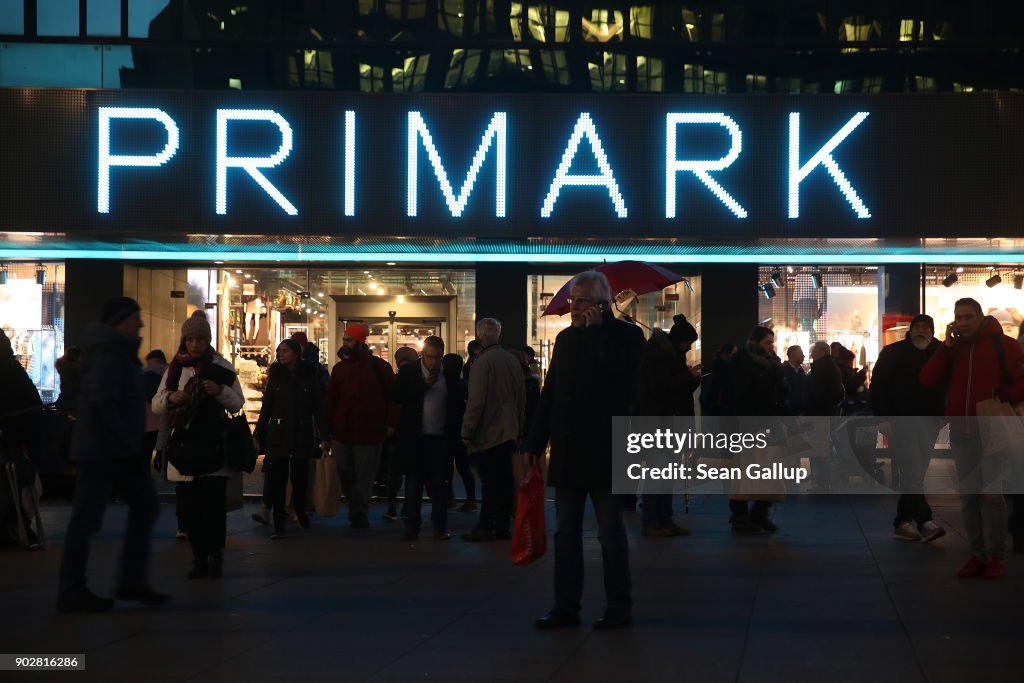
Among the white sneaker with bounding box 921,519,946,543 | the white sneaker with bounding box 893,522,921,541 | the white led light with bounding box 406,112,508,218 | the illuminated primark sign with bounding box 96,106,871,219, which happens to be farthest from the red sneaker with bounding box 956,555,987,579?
the white led light with bounding box 406,112,508,218

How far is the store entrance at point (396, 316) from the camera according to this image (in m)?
18.4

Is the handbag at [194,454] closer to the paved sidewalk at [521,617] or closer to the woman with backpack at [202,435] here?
the woman with backpack at [202,435]

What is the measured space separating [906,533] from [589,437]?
5264 millimetres

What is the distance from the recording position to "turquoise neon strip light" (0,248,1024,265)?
56.2ft

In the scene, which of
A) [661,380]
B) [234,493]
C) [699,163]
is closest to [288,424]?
[234,493]

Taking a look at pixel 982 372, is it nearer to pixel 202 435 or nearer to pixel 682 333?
pixel 682 333

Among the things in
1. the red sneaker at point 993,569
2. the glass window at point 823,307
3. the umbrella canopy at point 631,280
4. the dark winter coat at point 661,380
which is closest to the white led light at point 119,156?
the umbrella canopy at point 631,280

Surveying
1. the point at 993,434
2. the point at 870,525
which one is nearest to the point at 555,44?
the point at 870,525

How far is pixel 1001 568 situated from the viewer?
907 cm

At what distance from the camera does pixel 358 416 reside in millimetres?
12719

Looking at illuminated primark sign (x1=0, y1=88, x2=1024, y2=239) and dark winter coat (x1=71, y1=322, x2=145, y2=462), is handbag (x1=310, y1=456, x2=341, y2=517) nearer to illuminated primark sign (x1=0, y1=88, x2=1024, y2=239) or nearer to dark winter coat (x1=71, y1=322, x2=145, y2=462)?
illuminated primark sign (x1=0, y1=88, x2=1024, y2=239)

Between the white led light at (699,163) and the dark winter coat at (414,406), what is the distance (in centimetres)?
441

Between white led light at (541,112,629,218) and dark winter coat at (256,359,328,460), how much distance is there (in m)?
4.45

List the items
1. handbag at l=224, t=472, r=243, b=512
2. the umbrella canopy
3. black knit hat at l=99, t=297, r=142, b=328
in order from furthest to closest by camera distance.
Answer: the umbrella canopy
handbag at l=224, t=472, r=243, b=512
black knit hat at l=99, t=297, r=142, b=328
